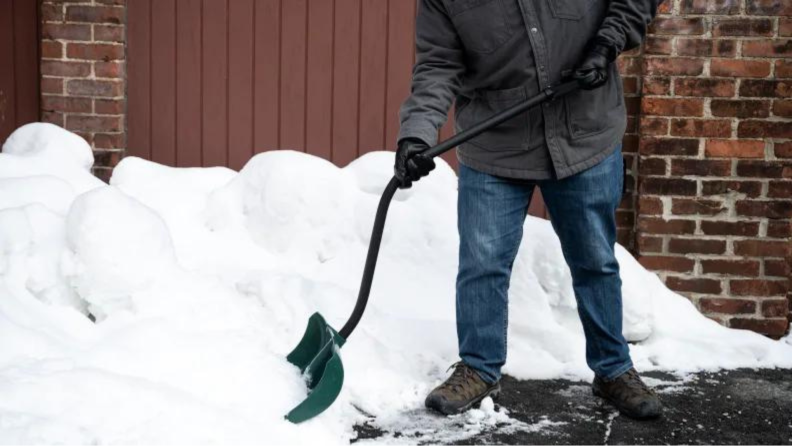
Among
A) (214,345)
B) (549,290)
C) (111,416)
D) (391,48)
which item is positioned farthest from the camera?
(391,48)

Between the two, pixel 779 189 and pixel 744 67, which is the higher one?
pixel 744 67

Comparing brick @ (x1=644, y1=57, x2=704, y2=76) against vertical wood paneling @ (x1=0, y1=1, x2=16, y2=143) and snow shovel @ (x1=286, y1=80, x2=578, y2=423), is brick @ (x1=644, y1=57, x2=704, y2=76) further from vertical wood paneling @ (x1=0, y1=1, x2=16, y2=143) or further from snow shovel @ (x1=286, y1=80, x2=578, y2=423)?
vertical wood paneling @ (x1=0, y1=1, x2=16, y2=143)

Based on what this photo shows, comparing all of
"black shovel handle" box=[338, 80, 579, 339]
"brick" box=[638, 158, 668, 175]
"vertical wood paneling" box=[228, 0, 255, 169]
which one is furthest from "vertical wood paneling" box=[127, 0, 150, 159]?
"brick" box=[638, 158, 668, 175]

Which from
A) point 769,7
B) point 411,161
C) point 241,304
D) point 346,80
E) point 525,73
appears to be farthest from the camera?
point 346,80

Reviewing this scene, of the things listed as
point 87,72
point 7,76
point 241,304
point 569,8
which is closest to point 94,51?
point 87,72

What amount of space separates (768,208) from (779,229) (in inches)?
4.2

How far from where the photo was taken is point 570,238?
11.3 ft

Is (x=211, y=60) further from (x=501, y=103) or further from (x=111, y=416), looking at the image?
(x=111, y=416)

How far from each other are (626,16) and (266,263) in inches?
76.5

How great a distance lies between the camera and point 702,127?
4527 mm

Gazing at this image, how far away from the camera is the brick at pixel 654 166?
4570 mm

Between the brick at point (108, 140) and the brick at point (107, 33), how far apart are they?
45 centimetres

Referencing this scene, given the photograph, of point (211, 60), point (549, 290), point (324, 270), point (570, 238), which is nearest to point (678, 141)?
point (549, 290)

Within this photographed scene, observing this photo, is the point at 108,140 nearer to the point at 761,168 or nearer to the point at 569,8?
the point at 569,8
